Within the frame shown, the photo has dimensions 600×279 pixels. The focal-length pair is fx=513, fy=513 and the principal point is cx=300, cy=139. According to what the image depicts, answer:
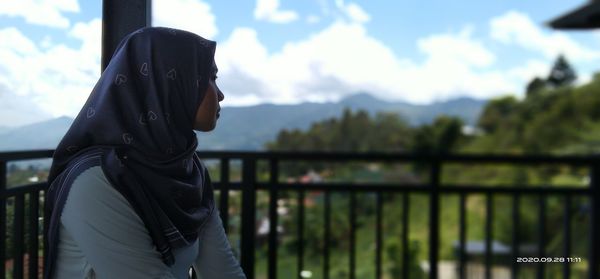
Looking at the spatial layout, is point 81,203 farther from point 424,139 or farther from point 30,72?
point 424,139

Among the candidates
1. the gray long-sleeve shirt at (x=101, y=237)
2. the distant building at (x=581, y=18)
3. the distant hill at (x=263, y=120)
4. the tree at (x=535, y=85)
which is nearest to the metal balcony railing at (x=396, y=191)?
the distant hill at (x=263, y=120)

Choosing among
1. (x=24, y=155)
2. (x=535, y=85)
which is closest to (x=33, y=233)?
(x=24, y=155)

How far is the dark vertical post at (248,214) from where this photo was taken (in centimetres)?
200

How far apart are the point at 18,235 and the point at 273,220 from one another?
3.34ft

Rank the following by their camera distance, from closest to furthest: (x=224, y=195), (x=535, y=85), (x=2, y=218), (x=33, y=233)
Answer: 1. (x=2, y=218)
2. (x=33, y=233)
3. (x=224, y=195)
4. (x=535, y=85)

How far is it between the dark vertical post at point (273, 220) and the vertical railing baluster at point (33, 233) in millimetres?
853

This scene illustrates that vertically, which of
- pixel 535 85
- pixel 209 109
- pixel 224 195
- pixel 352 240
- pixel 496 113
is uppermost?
pixel 535 85

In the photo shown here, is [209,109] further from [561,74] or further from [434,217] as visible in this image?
[561,74]

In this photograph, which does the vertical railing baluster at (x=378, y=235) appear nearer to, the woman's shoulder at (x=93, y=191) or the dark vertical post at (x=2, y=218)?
the dark vertical post at (x=2, y=218)

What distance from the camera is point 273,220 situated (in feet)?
7.14

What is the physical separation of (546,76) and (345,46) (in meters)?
7.60

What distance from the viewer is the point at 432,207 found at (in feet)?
6.85

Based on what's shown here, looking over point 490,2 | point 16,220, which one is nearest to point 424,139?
point 490,2

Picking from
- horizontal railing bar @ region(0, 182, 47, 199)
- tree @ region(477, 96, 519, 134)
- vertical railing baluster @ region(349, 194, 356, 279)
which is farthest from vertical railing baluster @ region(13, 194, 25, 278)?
tree @ region(477, 96, 519, 134)
